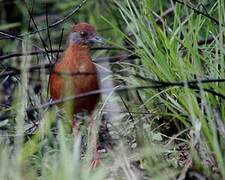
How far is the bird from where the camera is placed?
4.15 meters

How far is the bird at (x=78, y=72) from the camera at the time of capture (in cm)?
415

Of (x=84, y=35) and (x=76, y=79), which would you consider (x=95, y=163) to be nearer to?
(x=76, y=79)

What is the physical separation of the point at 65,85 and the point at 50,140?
357mm

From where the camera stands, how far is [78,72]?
4102mm

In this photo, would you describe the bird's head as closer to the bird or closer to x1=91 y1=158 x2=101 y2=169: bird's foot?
the bird

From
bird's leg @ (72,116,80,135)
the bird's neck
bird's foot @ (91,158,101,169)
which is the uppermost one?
the bird's neck

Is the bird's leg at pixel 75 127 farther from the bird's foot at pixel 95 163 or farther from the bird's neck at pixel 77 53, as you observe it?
the bird's foot at pixel 95 163

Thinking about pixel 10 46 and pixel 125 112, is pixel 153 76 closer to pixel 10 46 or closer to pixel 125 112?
pixel 125 112

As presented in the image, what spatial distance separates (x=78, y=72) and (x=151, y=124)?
1.60 feet

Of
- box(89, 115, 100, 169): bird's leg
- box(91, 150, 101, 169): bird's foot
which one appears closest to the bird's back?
box(89, 115, 100, 169): bird's leg

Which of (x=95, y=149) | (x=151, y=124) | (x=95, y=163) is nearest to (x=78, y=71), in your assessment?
(x=151, y=124)

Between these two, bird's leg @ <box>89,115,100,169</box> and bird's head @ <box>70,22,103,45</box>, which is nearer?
bird's leg @ <box>89,115,100,169</box>

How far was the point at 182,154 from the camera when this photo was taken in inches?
140

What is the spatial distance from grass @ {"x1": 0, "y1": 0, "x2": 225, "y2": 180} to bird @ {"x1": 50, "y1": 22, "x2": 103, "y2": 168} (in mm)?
86
